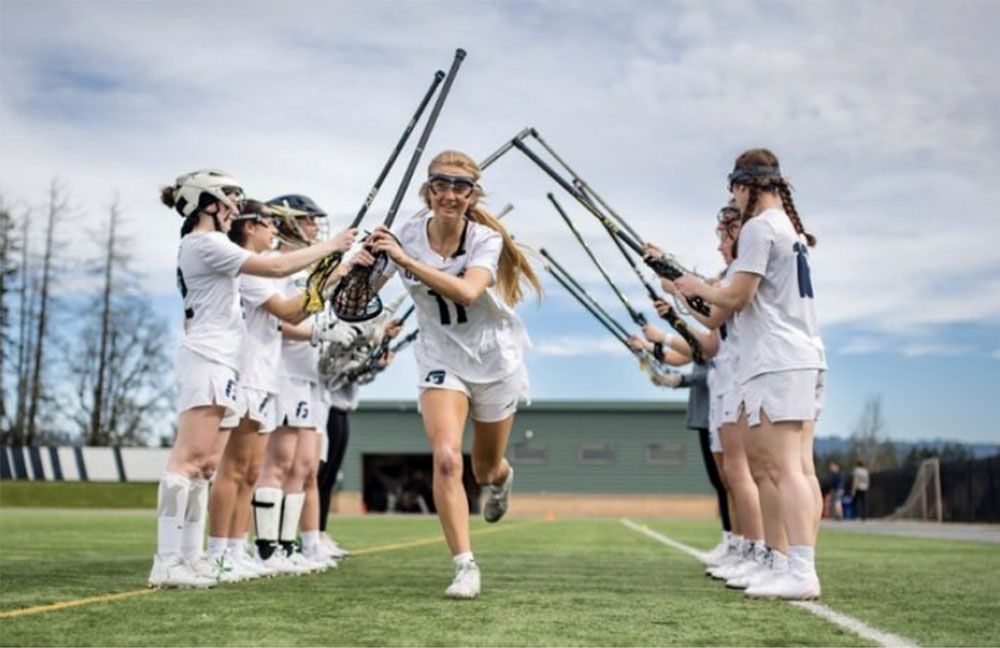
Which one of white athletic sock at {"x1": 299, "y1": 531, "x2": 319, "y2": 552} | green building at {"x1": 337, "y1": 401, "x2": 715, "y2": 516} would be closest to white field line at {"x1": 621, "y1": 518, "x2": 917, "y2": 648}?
white athletic sock at {"x1": 299, "y1": 531, "x2": 319, "y2": 552}

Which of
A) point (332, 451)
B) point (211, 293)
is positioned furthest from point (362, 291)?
point (332, 451)

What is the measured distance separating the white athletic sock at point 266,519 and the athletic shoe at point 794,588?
3607 millimetres

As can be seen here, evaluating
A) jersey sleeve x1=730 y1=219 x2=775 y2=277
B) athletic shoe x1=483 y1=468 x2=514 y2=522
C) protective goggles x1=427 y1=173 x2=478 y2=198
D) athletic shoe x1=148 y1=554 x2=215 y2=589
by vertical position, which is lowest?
athletic shoe x1=148 y1=554 x2=215 y2=589

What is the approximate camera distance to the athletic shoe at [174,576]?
6520 millimetres

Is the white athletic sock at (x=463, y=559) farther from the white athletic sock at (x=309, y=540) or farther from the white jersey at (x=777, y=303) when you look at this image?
the white athletic sock at (x=309, y=540)

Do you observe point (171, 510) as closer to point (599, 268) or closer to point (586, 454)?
point (599, 268)

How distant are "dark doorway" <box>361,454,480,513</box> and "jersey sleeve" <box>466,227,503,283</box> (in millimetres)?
46435

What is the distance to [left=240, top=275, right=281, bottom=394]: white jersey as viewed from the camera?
7.68 metres

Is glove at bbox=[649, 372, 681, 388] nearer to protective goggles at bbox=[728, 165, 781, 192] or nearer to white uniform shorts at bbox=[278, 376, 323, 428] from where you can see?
white uniform shorts at bbox=[278, 376, 323, 428]

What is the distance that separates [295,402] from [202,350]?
2.36 metres

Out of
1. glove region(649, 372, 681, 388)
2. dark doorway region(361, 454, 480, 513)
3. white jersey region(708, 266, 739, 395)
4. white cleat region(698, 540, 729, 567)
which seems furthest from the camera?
dark doorway region(361, 454, 480, 513)

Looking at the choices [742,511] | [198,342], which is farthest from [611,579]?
[198,342]

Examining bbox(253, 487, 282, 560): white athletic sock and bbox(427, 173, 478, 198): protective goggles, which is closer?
bbox(427, 173, 478, 198): protective goggles

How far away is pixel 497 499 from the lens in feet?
27.7
